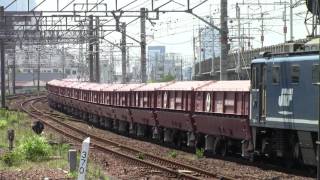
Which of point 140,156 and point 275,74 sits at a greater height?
point 275,74

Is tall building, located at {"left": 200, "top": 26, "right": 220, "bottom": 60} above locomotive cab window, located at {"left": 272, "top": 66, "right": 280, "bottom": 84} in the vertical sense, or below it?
above

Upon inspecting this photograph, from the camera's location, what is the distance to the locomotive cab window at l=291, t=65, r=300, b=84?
17516 mm

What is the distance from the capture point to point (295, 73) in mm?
17641

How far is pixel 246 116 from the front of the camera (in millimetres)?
20453

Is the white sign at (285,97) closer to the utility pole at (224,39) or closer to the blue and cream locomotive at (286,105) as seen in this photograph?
the blue and cream locomotive at (286,105)

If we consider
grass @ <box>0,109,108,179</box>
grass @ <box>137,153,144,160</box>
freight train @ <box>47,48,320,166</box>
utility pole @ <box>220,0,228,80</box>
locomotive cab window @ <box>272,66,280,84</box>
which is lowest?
grass @ <box>137,153,144,160</box>

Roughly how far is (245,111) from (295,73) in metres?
3.30

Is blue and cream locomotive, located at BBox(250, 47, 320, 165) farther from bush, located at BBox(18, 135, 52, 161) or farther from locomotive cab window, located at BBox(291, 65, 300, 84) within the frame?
bush, located at BBox(18, 135, 52, 161)

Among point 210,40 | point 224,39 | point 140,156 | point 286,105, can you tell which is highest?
point 210,40

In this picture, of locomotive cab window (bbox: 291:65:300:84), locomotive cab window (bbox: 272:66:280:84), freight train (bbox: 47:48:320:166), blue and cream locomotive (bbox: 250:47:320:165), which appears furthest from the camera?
locomotive cab window (bbox: 272:66:280:84)

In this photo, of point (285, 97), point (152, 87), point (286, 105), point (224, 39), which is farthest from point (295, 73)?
point (152, 87)

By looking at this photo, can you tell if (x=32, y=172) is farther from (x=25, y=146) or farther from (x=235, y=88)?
(x=235, y=88)

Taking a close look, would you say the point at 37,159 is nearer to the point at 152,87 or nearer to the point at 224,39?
the point at 224,39

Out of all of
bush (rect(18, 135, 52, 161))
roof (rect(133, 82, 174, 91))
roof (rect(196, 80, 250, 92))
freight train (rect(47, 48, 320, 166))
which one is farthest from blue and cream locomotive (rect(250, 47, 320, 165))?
roof (rect(133, 82, 174, 91))
